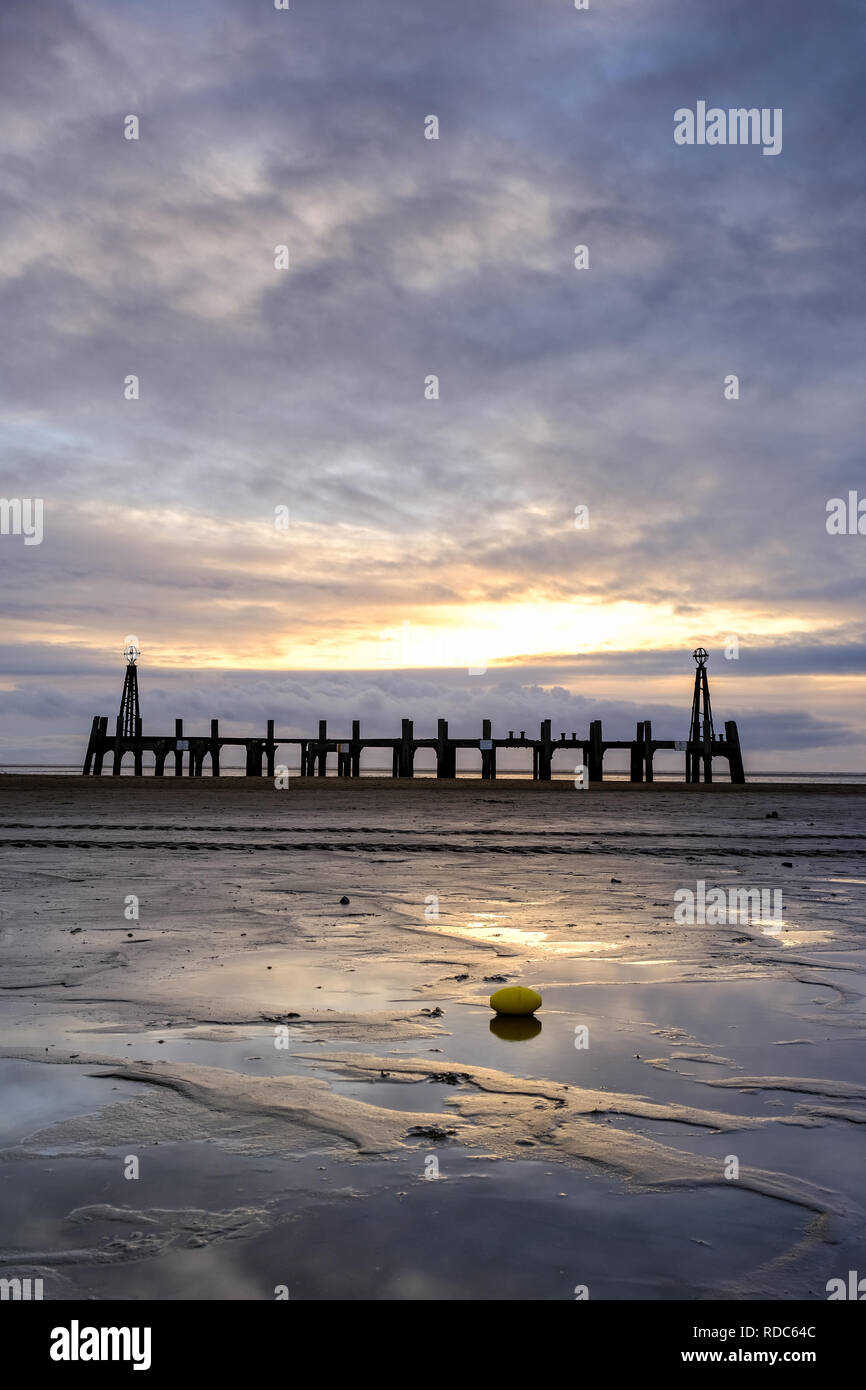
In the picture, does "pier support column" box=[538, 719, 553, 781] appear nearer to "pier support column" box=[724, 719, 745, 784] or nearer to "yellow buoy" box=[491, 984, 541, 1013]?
"pier support column" box=[724, 719, 745, 784]

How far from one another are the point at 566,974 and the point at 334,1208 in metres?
3.42

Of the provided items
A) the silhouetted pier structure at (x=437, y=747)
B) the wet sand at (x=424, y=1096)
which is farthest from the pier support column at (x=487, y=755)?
the wet sand at (x=424, y=1096)

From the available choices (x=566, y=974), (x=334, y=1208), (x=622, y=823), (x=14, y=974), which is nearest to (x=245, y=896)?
(x=14, y=974)

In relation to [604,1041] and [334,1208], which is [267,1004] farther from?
[334,1208]

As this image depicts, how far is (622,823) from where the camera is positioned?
20891 mm

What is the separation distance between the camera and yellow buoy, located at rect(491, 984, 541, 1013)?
502 cm

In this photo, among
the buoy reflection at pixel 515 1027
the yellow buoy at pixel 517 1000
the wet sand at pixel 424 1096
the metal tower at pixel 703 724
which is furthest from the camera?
the metal tower at pixel 703 724

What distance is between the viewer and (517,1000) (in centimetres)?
502

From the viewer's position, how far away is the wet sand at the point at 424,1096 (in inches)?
101

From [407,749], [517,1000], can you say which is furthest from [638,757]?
[517,1000]

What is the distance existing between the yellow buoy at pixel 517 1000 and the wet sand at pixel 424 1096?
111mm

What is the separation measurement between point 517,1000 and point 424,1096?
126 centimetres

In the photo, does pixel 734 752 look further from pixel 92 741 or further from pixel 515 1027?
pixel 515 1027

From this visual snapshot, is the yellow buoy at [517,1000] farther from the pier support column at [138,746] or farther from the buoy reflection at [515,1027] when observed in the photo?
the pier support column at [138,746]
